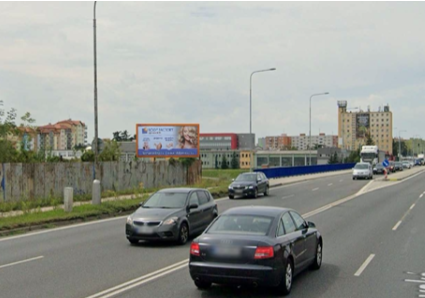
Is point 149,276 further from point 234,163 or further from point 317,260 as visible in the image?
point 234,163

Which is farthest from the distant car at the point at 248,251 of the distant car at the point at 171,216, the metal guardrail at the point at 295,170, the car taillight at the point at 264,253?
the metal guardrail at the point at 295,170

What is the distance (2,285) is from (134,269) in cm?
255

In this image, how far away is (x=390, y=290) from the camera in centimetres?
988

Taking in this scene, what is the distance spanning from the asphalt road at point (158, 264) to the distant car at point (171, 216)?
355 millimetres

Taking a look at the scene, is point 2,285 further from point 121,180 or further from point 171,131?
point 171,131

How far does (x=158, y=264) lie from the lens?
12.3 meters

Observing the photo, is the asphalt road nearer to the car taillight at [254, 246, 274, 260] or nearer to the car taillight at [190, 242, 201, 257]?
the car taillight at [190, 242, 201, 257]

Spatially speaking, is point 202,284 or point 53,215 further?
point 53,215

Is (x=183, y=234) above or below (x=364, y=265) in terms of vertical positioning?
above

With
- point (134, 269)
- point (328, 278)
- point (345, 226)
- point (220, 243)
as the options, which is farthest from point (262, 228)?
point (345, 226)

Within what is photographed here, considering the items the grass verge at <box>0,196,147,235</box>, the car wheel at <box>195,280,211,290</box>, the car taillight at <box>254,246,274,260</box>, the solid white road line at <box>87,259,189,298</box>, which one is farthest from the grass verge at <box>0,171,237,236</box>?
the car taillight at <box>254,246,274,260</box>

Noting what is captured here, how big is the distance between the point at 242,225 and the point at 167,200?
21.1ft

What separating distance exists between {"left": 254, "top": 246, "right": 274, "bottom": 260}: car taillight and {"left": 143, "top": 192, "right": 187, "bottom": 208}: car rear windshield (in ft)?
23.0

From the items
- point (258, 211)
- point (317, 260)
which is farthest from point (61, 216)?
point (258, 211)
